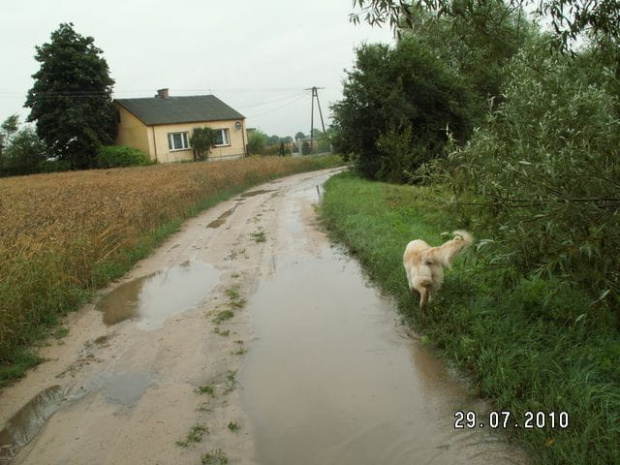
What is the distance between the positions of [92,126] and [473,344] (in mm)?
40965

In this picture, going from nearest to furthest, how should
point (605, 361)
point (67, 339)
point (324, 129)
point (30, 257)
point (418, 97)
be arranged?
point (605, 361), point (67, 339), point (30, 257), point (418, 97), point (324, 129)

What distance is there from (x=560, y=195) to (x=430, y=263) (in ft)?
7.90

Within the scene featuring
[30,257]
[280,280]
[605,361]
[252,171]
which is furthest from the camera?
[252,171]

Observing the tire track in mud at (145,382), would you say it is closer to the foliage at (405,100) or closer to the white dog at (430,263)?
the white dog at (430,263)

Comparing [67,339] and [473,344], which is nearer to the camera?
[473,344]

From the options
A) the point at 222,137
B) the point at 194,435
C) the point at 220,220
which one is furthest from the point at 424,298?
the point at 222,137

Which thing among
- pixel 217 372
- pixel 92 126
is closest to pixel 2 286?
pixel 217 372

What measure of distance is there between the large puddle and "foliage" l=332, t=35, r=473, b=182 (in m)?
13.7

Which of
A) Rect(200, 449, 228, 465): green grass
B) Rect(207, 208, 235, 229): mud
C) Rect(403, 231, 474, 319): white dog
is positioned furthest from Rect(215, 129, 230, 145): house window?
Rect(200, 449, 228, 465): green grass

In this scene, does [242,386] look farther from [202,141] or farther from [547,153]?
[202,141]

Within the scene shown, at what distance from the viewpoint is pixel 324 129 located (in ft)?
168

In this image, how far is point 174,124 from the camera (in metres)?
43.0

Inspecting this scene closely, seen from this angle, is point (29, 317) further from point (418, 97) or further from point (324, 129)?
point (324, 129)

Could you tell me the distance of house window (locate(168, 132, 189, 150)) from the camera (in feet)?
142
